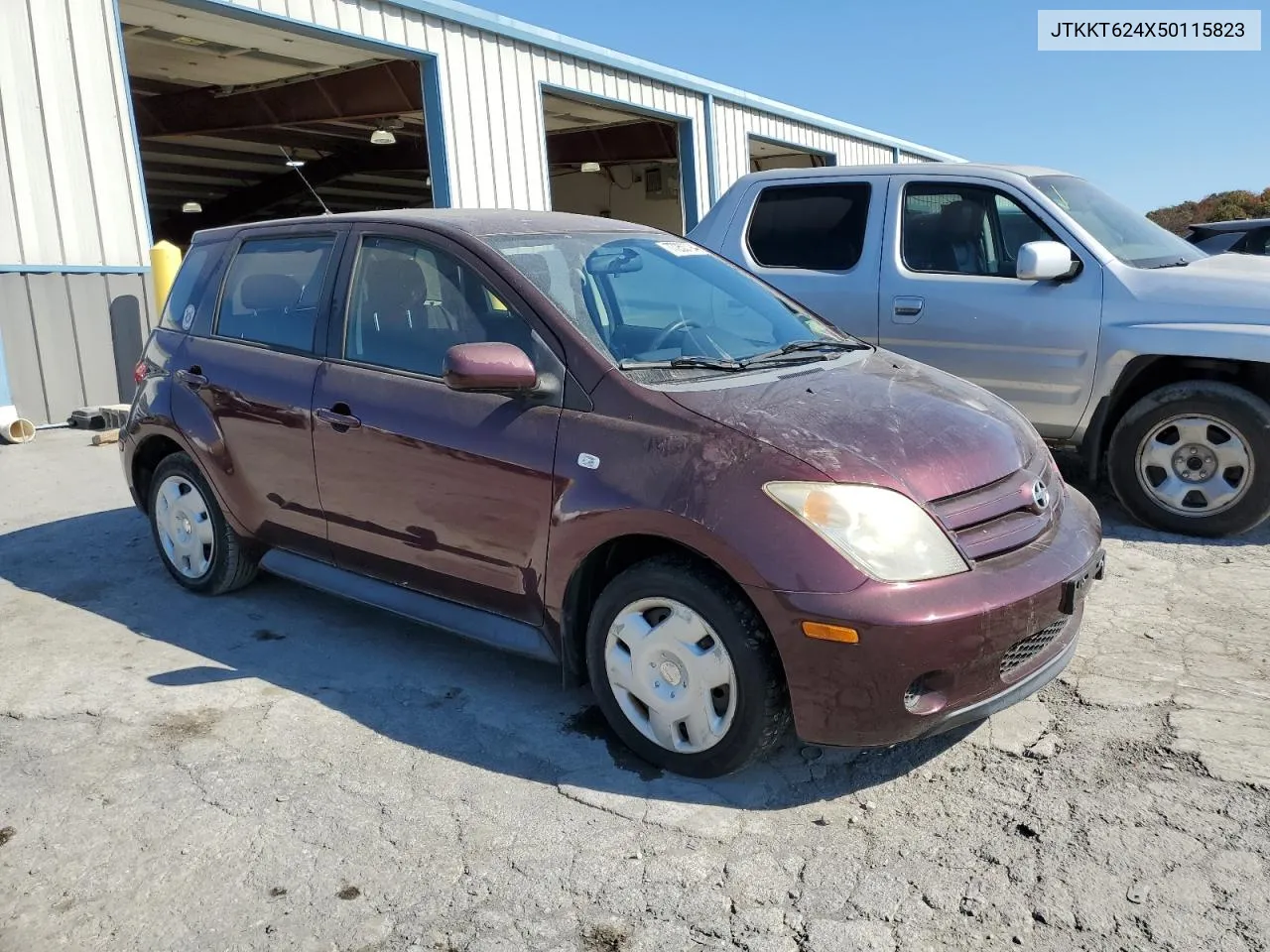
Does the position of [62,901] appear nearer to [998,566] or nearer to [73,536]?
[998,566]

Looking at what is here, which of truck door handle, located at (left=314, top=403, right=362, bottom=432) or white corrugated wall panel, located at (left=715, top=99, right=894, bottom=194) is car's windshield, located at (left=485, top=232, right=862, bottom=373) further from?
white corrugated wall panel, located at (left=715, top=99, right=894, bottom=194)

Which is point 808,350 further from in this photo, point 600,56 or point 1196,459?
point 600,56

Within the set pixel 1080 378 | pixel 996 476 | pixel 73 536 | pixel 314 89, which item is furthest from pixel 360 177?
pixel 996 476

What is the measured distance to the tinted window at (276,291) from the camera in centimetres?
409

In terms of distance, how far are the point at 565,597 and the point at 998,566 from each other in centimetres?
130

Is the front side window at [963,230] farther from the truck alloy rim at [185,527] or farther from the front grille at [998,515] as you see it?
the truck alloy rim at [185,527]

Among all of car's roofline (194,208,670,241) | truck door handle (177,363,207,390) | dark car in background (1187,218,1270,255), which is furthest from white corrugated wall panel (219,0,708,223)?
dark car in background (1187,218,1270,255)

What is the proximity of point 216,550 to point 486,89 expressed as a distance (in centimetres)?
907

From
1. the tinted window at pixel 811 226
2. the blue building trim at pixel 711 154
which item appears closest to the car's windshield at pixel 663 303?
the tinted window at pixel 811 226

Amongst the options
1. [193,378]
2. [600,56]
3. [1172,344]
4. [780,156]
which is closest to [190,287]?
[193,378]

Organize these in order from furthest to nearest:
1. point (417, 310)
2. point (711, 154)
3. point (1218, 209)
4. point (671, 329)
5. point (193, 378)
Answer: point (1218, 209) → point (711, 154) → point (193, 378) → point (417, 310) → point (671, 329)

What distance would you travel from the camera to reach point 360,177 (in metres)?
24.4

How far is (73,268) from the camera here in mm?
8898

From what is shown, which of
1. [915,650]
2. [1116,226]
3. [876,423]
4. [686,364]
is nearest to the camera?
[915,650]
